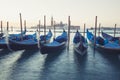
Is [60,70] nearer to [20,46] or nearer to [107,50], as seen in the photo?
[107,50]

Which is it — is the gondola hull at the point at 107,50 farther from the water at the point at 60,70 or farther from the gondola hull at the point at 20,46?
the gondola hull at the point at 20,46

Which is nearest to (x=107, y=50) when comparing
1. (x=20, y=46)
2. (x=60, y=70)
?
(x=60, y=70)

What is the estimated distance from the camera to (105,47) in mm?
17078

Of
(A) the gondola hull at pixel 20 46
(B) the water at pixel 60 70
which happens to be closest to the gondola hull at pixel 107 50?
(B) the water at pixel 60 70

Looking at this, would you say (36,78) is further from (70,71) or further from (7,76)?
(70,71)

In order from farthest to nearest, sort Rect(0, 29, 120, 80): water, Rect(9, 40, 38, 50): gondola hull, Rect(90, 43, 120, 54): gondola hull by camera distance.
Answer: Rect(9, 40, 38, 50): gondola hull
Rect(90, 43, 120, 54): gondola hull
Rect(0, 29, 120, 80): water

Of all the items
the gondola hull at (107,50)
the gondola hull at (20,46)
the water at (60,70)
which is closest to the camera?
the water at (60,70)

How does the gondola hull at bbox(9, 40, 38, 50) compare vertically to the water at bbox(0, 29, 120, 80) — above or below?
above

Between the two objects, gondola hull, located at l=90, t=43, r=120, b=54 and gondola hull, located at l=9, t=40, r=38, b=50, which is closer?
gondola hull, located at l=90, t=43, r=120, b=54

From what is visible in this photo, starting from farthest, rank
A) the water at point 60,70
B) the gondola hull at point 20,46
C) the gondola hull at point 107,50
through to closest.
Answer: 1. the gondola hull at point 20,46
2. the gondola hull at point 107,50
3. the water at point 60,70

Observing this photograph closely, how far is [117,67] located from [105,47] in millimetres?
4299

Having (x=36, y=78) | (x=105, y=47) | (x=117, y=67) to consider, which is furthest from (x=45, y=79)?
(x=105, y=47)

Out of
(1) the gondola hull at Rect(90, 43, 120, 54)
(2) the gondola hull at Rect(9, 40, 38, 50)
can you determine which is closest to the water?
(1) the gondola hull at Rect(90, 43, 120, 54)

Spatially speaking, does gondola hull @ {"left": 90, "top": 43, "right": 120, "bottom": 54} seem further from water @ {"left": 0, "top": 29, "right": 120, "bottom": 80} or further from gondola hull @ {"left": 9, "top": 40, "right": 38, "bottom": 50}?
gondola hull @ {"left": 9, "top": 40, "right": 38, "bottom": 50}
